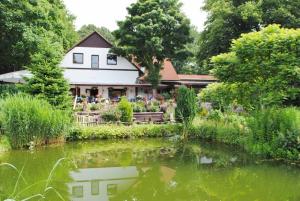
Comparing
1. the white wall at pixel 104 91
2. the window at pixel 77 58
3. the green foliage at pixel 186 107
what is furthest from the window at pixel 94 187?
the window at pixel 77 58

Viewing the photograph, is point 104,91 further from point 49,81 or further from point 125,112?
point 49,81

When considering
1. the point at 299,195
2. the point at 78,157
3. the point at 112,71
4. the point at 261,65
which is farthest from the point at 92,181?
the point at 112,71

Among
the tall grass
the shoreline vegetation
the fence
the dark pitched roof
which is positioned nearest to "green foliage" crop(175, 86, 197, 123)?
the shoreline vegetation

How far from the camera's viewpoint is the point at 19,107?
13695mm

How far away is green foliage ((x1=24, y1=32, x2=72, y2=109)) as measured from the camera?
17031 mm

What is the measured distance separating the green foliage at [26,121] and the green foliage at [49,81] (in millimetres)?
2565

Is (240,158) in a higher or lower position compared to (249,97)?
lower

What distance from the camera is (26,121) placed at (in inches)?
536

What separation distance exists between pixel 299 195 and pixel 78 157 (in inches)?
284

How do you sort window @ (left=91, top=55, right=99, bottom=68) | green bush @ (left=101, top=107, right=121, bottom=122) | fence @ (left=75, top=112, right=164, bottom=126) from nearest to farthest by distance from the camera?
1. fence @ (left=75, top=112, right=164, bottom=126)
2. green bush @ (left=101, top=107, right=121, bottom=122)
3. window @ (left=91, top=55, right=99, bottom=68)

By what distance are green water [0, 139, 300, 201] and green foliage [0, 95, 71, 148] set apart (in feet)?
2.10

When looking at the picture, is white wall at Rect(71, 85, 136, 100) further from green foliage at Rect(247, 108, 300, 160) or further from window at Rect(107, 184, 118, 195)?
window at Rect(107, 184, 118, 195)

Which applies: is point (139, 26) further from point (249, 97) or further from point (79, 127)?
point (249, 97)

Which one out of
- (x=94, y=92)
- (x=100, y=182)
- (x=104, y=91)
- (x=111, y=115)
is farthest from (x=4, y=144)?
(x=94, y=92)
